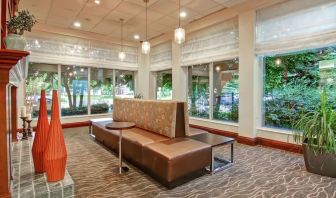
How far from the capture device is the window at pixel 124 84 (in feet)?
26.3

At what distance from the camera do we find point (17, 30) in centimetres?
206

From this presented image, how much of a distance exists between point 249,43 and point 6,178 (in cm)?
488

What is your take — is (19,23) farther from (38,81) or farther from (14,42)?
(38,81)

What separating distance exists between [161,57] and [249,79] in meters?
3.89

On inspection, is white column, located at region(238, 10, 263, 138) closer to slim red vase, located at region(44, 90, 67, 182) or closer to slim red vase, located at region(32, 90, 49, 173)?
slim red vase, located at region(44, 90, 67, 182)

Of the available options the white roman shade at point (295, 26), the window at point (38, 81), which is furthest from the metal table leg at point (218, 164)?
the window at point (38, 81)

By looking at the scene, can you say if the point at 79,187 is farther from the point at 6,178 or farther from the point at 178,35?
the point at 178,35

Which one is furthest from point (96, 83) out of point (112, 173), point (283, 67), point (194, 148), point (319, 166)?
point (319, 166)

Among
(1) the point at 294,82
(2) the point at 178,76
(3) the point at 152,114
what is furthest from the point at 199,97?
(3) the point at 152,114

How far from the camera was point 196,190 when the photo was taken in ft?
8.21

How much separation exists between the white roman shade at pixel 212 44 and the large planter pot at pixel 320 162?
9.28 feet

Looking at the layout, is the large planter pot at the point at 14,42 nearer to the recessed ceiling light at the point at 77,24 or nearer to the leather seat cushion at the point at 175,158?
the leather seat cushion at the point at 175,158

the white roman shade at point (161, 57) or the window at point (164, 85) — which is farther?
the window at point (164, 85)

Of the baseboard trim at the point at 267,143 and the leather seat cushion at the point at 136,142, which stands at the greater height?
the leather seat cushion at the point at 136,142
